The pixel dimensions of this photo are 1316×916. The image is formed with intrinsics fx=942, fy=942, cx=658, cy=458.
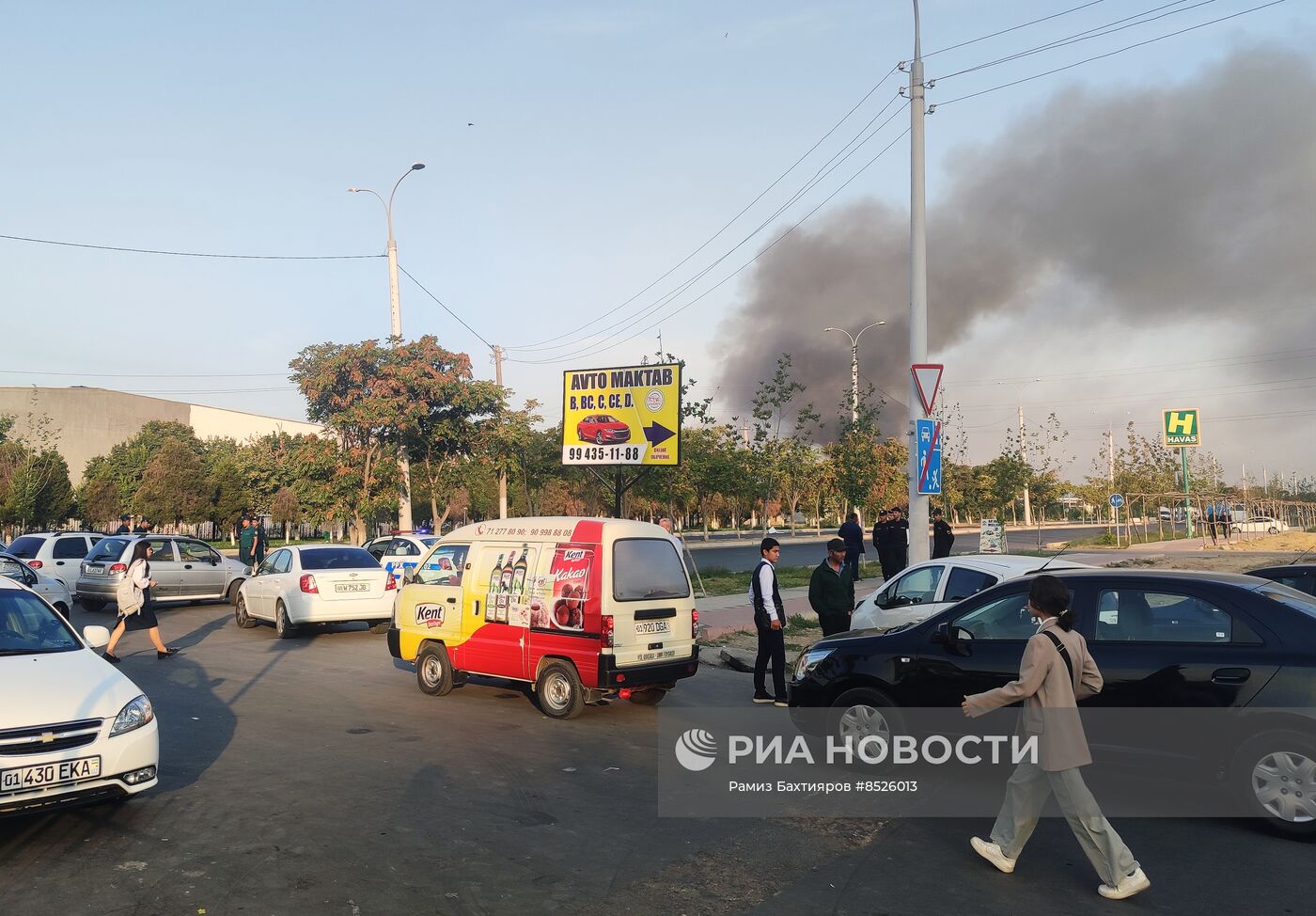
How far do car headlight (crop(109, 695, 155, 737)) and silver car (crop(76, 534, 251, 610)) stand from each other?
1407 centimetres

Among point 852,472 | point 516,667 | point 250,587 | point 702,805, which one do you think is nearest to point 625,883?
point 702,805

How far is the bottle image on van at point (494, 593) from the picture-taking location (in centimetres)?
1020

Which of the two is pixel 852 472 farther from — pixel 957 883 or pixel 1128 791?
pixel 957 883

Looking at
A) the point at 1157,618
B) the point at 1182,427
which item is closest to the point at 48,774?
the point at 1157,618

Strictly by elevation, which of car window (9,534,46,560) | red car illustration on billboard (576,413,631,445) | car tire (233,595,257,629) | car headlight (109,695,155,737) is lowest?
car tire (233,595,257,629)

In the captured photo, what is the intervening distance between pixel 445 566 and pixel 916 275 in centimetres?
906

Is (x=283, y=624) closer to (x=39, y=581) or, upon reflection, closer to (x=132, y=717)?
(x=39, y=581)

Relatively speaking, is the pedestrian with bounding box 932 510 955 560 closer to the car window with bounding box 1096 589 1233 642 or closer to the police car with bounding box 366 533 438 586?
the police car with bounding box 366 533 438 586

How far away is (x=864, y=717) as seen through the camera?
752 cm

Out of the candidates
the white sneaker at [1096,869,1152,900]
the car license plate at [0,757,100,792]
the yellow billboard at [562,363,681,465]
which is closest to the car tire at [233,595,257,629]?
the yellow billboard at [562,363,681,465]

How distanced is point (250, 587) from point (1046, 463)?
159 feet

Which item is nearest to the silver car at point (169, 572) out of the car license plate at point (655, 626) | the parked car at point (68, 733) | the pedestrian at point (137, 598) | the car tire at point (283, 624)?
the car tire at point (283, 624)

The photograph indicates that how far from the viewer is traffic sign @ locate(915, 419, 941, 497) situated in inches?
568

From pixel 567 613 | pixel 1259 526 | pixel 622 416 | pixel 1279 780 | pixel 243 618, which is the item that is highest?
pixel 622 416
